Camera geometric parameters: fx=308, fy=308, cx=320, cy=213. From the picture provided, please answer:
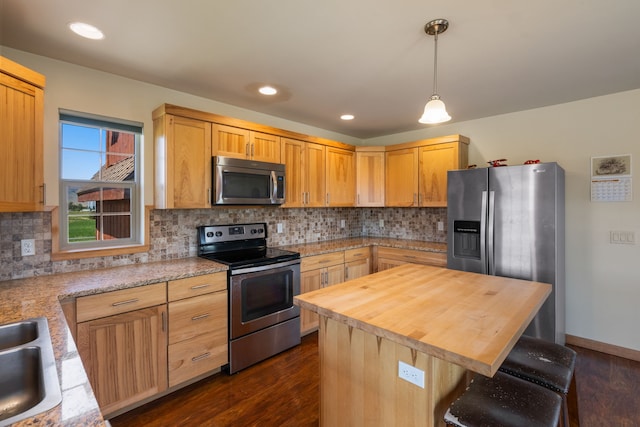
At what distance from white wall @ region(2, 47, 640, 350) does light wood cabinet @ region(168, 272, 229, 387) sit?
2.99 ft

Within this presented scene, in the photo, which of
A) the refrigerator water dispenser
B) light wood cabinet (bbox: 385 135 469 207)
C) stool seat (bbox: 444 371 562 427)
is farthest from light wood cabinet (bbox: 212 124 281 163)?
stool seat (bbox: 444 371 562 427)

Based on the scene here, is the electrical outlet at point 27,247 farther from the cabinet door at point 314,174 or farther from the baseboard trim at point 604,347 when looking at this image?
the baseboard trim at point 604,347

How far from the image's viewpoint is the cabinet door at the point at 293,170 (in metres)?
3.29

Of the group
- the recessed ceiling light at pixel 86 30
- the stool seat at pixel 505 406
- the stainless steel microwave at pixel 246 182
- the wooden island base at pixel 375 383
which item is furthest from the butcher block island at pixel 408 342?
the recessed ceiling light at pixel 86 30

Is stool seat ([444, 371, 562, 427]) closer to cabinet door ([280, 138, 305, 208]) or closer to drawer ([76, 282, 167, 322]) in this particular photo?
drawer ([76, 282, 167, 322])

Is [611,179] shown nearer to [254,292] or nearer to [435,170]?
[435,170]

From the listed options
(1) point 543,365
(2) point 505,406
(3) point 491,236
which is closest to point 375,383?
(2) point 505,406

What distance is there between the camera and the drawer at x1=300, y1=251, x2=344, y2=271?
3133 mm

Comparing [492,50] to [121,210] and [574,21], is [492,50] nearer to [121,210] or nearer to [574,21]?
[574,21]

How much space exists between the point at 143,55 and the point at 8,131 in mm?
906

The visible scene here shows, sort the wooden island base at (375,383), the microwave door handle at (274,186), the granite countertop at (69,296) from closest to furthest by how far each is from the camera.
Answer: the granite countertop at (69,296), the wooden island base at (375,383), the microwave door handle at (274,186)

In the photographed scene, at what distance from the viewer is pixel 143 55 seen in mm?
2070

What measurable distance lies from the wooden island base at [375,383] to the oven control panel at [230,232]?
65.3 inches

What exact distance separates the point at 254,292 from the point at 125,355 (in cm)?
98
